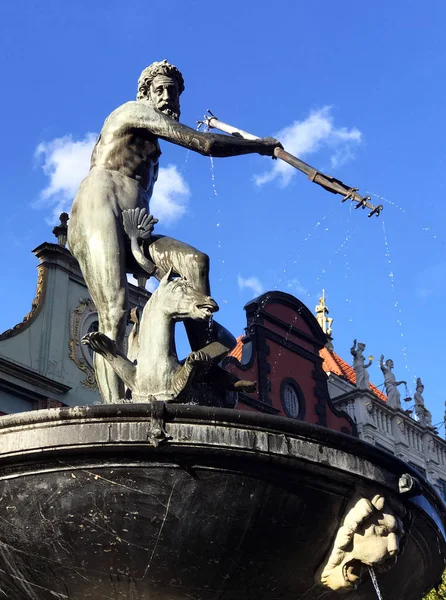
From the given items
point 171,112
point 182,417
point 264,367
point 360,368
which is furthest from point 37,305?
point 182,417

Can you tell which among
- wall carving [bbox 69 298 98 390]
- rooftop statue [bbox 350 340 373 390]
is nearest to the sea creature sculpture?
wall carving [bbox 69 298 98 390]

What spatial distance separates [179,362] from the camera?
5664 mm

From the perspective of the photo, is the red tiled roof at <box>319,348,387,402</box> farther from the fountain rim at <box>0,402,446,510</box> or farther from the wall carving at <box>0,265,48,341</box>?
the fountain rim at <box>0,402,446,510</box>

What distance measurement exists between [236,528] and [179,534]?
279 millimetres

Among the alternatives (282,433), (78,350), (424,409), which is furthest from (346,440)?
(424,409)

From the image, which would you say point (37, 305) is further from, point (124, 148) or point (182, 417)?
point (182, 417)

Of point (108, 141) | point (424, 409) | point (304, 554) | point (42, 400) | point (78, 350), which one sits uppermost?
point (424, 409)

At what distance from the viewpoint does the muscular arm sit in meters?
6.28

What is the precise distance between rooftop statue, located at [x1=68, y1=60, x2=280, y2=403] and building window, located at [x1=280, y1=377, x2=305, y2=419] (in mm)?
19436

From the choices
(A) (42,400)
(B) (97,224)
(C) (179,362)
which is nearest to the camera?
(C) (179,362)

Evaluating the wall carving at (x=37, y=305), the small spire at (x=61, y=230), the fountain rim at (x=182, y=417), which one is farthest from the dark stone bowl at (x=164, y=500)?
the small spire at (x=61, y=230)

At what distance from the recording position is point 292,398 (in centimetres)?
2639

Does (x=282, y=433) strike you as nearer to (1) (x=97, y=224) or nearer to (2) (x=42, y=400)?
(1) (x=97, y=224)

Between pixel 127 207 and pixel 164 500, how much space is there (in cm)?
255
